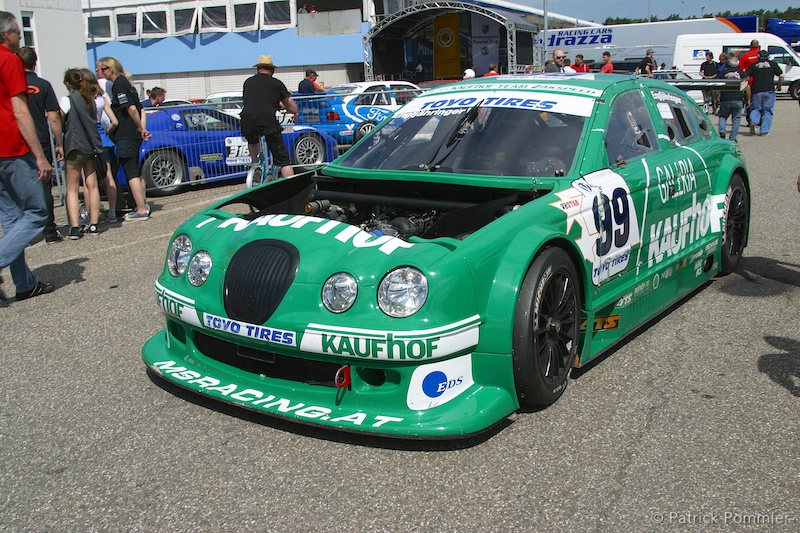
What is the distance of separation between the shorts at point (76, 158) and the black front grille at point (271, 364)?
5145 mm

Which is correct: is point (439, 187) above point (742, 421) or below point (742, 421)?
above

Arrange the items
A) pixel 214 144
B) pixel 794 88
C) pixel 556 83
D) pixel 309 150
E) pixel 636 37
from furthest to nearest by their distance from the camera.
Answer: pixel 636 37
pixel 794 88
pixel 309 150
pixel 214 144
pixel 556 83

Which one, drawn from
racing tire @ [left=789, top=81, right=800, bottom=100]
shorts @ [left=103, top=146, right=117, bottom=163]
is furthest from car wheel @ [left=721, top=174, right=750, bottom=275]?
racing tire @ [left=789, top=81, right=800, bottom=100]

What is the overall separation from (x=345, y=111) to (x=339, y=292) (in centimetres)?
1166

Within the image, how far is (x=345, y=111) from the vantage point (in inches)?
570

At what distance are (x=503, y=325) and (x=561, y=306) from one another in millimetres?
533

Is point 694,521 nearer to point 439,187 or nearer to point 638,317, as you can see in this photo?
point 638,317

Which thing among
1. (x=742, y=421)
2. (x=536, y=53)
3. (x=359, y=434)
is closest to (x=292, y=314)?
(x=359, y=434)

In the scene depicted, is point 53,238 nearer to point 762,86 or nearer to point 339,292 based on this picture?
point 339,292

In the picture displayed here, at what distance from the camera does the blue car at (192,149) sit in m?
10.5

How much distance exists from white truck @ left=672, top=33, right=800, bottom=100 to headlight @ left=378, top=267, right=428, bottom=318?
29088mm

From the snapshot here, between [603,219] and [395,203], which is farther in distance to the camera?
[395,203]

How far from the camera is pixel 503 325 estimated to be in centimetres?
323

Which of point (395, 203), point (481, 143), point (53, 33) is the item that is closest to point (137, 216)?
point (395, 203)
